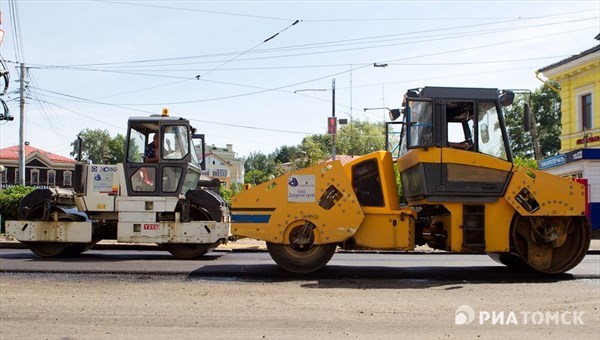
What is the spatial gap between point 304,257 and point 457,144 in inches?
125

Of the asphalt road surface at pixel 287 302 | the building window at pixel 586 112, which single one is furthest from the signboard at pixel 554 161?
the asphalt road surface at pixel 287 302

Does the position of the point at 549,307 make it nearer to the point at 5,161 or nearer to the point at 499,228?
the point at 499,228

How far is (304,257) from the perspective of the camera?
979 cm

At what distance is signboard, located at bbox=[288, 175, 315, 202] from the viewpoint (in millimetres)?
9766

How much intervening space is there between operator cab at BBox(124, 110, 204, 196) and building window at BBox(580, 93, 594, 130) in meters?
22.3

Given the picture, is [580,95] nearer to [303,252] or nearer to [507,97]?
[507,97]

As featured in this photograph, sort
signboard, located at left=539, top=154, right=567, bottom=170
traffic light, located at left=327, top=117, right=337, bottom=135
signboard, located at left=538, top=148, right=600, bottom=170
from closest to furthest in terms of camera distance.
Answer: signboard, located at left=538, top=148, right=600, bottom=170
signboard, located at left=539, top=154, right=567, bottom=170
traffic light, located at left=327, top=117, right=337, bottom=135

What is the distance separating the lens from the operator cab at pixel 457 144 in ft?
31.3

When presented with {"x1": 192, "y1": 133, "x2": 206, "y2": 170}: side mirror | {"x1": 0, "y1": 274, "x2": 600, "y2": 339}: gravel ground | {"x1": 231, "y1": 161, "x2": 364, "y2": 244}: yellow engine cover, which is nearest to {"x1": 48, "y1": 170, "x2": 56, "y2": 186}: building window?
{"x1": 192, "y1": 133, "x2": 206, "y2": 170}: side mirror

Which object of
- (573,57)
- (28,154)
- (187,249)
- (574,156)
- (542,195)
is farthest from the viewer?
(28,154)

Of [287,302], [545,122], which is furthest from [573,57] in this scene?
[545,122]

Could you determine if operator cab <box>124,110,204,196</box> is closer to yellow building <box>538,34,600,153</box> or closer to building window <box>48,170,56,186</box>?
yellow building <box>538,34,600,153</box>

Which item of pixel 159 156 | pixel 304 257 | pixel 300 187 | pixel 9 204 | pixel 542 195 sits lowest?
pixel 304 257

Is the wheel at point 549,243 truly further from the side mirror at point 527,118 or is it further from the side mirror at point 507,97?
the side mirror at point 507,97
